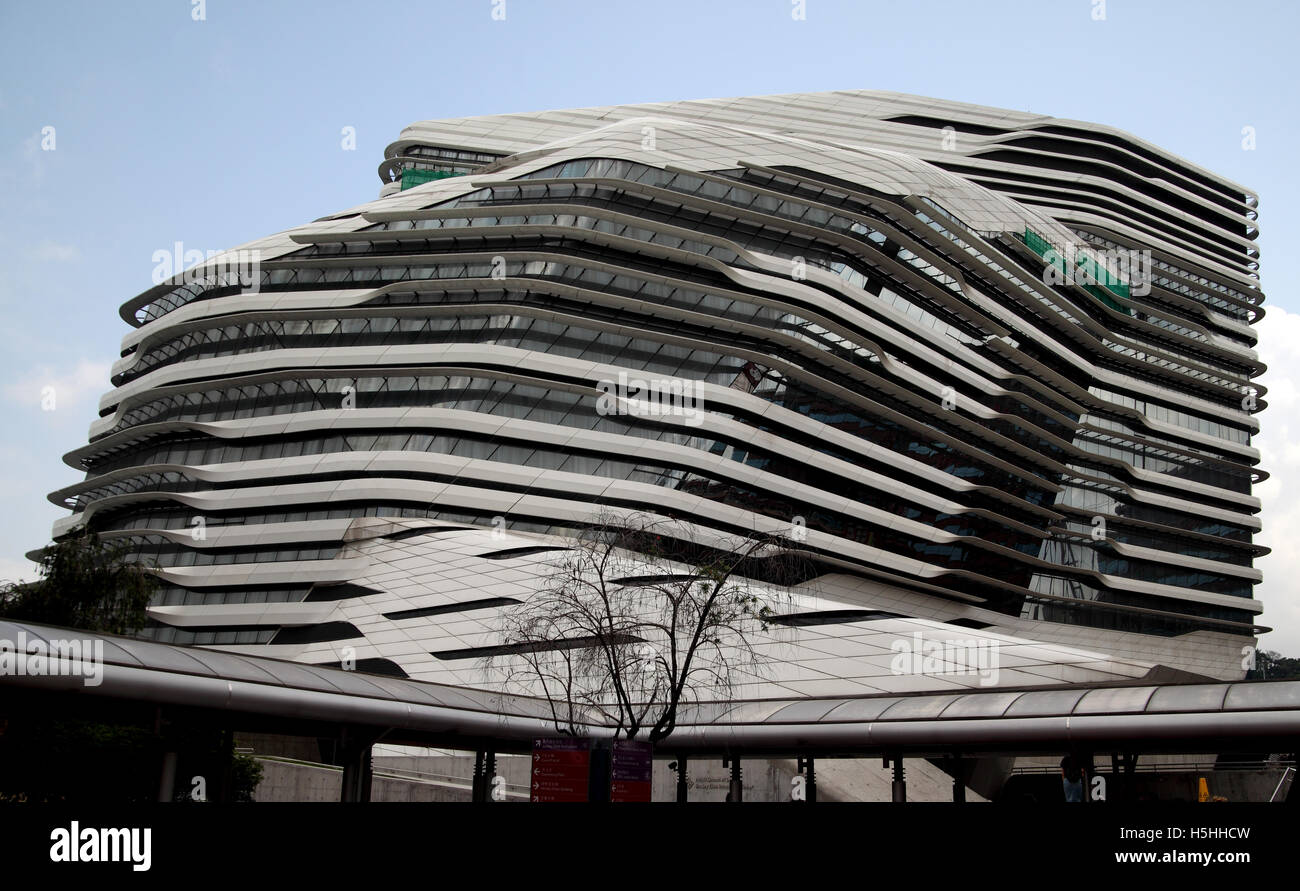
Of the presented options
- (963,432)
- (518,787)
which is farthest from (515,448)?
(963,432)

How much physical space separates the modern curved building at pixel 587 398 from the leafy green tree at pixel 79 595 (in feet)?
34.8

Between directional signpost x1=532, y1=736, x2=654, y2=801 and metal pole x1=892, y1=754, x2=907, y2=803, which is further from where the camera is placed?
metal pole x1=892, y1=754, x2=907, y2=803

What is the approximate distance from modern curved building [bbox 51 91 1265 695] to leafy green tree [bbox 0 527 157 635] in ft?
34.8

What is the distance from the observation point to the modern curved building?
59406mm

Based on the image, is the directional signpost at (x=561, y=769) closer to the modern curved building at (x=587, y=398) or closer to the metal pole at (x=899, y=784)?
the metal pole at (x=899, y=784)

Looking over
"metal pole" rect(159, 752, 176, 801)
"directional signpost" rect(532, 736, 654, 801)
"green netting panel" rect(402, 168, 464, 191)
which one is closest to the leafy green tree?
"metal pole" rect(159, 752, 176, 801)

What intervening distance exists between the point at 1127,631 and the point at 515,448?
6160 centimetres

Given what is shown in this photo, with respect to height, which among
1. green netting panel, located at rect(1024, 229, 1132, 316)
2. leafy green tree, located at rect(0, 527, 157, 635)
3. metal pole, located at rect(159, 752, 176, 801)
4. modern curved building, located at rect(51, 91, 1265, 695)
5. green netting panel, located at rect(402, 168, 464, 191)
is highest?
green netting panel, located at rect(402, 168, 464, 191)

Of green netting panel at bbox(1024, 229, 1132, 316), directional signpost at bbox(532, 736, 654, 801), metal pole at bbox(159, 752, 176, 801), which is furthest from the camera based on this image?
green netting panel at bbox(1024, 229, 1132, 316)

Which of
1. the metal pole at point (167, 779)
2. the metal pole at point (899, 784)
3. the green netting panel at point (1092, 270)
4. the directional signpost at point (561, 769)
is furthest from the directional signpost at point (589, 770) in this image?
the green netting panel at point (1092, 270)

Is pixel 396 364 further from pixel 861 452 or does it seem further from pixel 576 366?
pixel 861 452

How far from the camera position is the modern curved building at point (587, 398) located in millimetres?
59406

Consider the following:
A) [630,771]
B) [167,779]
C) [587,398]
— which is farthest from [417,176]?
[630,771]

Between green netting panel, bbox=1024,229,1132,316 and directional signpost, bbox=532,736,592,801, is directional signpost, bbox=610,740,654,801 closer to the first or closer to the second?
directional signpost, bbox=532,736,592,801
